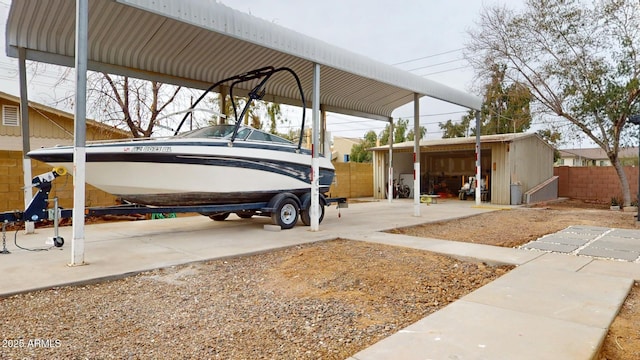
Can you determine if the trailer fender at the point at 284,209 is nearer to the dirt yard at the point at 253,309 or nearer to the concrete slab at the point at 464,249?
the concrete slab at the point at 464,249

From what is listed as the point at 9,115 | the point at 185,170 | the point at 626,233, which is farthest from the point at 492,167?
the point at 9,115

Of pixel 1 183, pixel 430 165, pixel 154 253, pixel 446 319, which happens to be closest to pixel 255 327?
pixel 446 319

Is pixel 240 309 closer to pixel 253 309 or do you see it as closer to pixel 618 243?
pixel 253 309

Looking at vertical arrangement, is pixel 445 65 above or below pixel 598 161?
above

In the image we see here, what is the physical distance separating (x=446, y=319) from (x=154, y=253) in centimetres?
397

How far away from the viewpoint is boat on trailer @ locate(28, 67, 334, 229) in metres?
5.58

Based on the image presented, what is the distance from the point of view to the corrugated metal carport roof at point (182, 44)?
5.43 meters

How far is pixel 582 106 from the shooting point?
1377 centimetres

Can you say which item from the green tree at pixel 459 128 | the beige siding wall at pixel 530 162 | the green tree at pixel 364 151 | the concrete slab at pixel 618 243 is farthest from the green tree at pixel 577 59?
the green tree at pixel 364 151

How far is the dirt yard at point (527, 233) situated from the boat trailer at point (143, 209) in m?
2.06

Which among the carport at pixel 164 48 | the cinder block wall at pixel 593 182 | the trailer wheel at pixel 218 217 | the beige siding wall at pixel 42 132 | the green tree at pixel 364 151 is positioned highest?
the green tree at pixel 364 151

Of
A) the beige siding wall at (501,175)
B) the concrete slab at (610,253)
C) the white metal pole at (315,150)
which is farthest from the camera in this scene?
the beige siding wall at (501,175)

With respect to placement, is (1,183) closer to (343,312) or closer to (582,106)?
(343,312)

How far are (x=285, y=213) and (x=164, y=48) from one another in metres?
3.80
